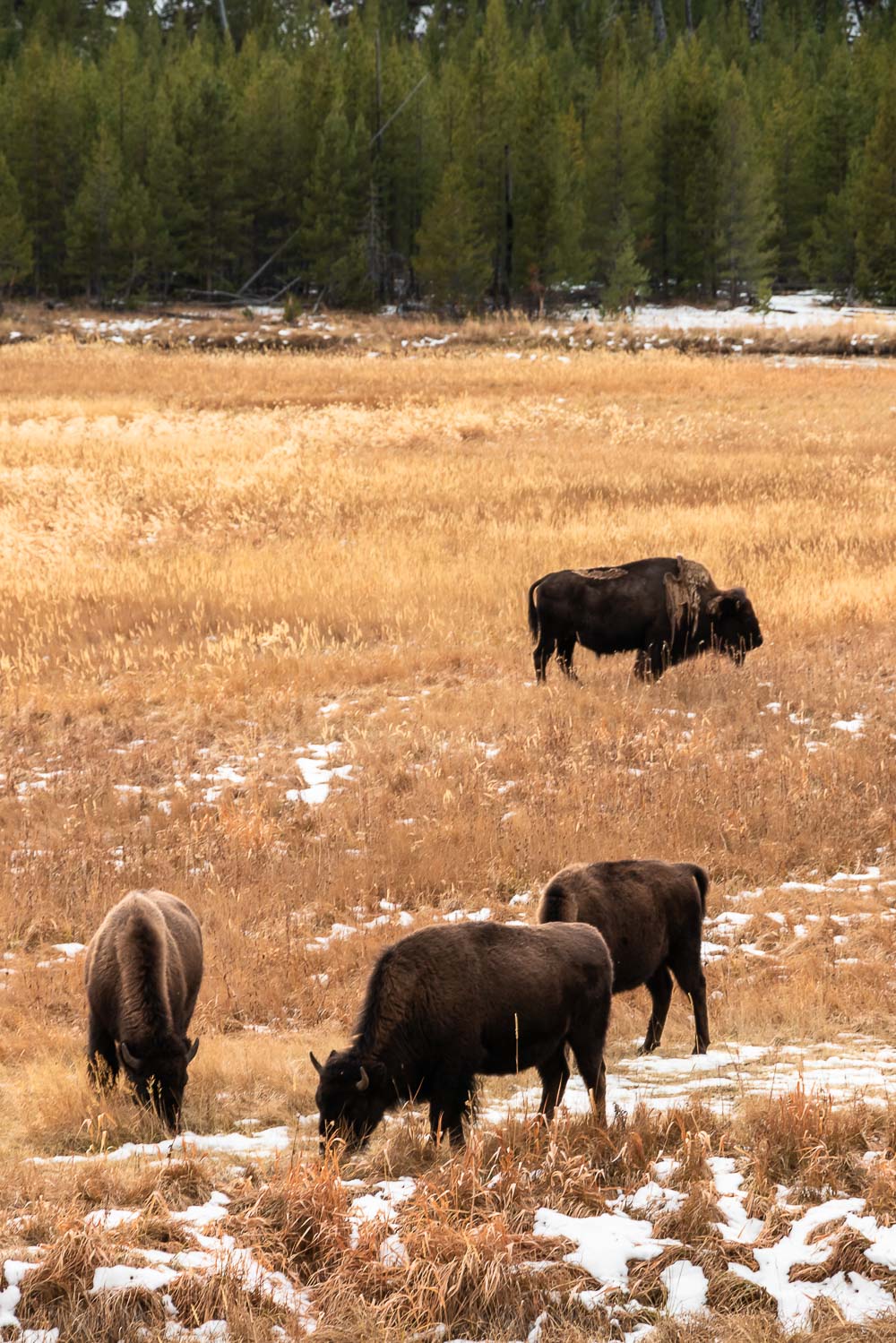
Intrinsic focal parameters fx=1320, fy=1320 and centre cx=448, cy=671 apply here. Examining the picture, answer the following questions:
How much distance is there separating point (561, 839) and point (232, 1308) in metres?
5.96

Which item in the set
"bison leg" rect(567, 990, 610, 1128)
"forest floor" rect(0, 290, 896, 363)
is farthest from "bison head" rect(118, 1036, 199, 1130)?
"forest floor" rect(0, 290, 896, 363)

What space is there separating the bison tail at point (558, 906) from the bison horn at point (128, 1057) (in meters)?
2.06

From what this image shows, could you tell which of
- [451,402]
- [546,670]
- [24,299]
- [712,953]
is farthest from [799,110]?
[712,953]

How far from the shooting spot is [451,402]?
3828 centimetres

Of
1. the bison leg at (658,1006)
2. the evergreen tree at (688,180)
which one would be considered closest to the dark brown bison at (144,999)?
the bison leg at (658,1006)

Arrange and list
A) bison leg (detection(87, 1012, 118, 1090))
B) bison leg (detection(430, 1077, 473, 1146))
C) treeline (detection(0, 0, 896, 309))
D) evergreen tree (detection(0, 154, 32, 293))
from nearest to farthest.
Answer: bison leg (detection(430, 1077, 473, 1146)) < bison leg (detection(87, 1012, 118, 1090)) < evergreen tree (detection(0, 154, 32, 293)) < treeline (detection(0, 0, 896, 309))

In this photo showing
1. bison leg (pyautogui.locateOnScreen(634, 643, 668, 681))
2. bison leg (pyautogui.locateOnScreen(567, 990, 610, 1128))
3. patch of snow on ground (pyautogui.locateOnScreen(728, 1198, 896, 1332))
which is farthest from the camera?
bison leg (pyautogui.locateOnScreen(634, 643, 668, 681))

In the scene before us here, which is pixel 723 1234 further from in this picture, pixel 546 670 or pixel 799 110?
pixel 799 110

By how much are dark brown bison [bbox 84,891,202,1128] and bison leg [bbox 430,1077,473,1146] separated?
1139mm

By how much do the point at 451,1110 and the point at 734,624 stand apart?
9.71 metres

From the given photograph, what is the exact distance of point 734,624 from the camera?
568 inches

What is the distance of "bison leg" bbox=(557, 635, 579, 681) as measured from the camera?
1426 centimetres

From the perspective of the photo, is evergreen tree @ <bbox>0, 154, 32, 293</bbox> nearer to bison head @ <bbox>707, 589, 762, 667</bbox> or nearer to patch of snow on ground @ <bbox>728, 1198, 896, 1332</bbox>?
bison head @ <bbox>707, 589, 762, 667</bbox>

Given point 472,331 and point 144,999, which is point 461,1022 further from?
point 472,331
